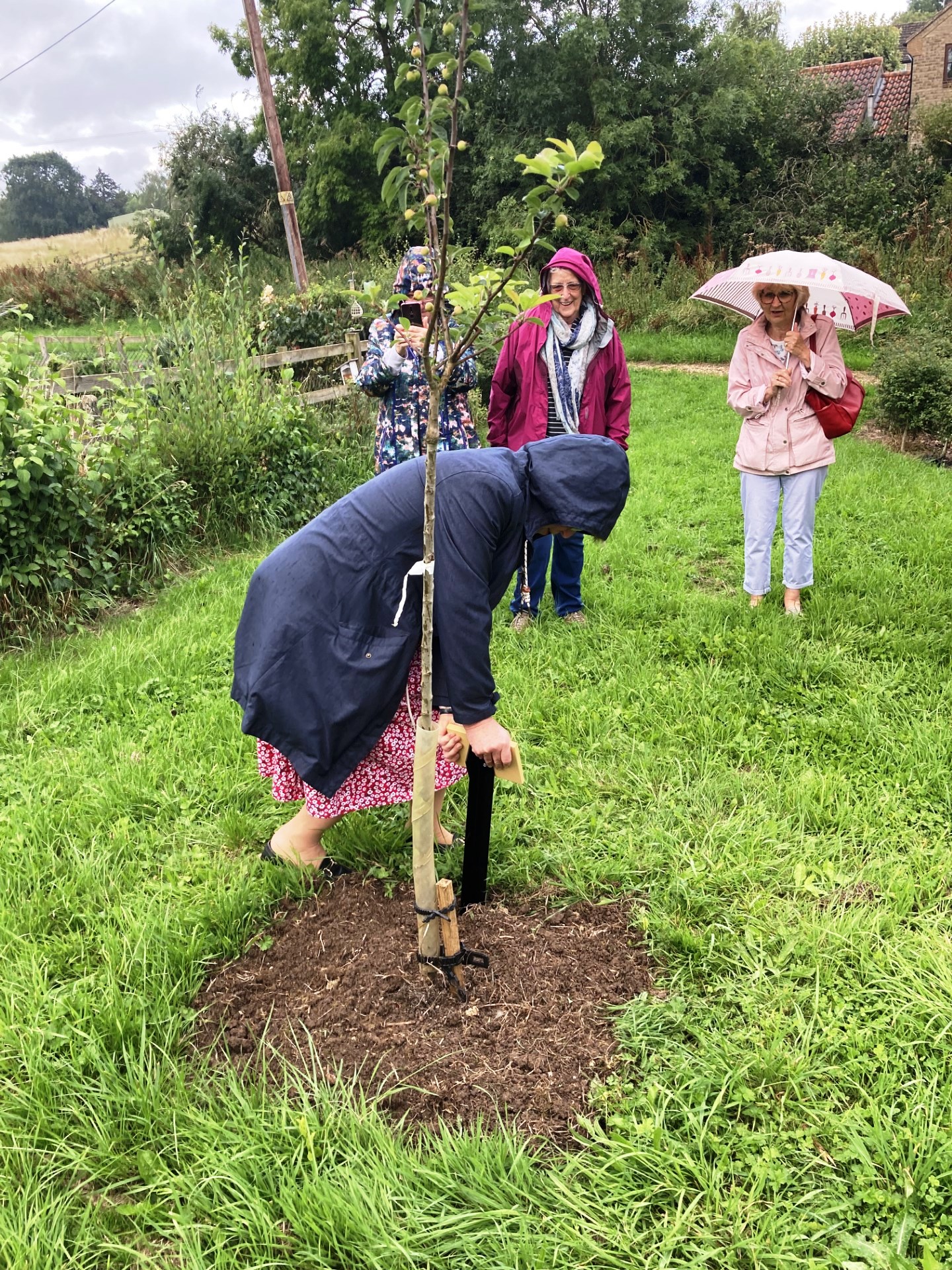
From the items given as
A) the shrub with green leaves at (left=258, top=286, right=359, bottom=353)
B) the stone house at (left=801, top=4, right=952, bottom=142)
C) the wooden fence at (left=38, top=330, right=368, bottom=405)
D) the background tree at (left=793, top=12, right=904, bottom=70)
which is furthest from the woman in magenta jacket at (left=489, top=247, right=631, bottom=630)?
the background tree at (left=793, top=12, right=904, bottom=70)

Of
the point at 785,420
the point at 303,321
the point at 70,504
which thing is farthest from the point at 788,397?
the point at 303,321

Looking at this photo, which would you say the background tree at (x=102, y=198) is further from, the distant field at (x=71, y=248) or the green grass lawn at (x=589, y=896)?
the green grass lawn at (x=589, y=896)

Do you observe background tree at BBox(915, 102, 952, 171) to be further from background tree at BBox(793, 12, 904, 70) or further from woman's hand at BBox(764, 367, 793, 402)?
background tree at BBox(793, 12, 904, 70)

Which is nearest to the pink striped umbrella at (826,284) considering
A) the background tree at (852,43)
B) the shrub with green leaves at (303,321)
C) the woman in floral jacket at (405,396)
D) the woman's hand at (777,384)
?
the woman's hand at (777,384)

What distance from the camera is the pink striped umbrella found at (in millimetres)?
4176

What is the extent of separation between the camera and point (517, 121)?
22.0m

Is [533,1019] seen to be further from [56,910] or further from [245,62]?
[245,62]

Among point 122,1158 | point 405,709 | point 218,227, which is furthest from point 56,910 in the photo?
point 218,227

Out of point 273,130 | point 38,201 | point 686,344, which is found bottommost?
point 686,344

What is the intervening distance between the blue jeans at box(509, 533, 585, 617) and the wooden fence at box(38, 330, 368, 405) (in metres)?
3.11

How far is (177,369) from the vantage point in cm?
631

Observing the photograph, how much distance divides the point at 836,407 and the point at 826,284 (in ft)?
2.50

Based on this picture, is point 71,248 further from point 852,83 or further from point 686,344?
point 852,83

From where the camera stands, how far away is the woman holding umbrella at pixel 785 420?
4.61 meters
